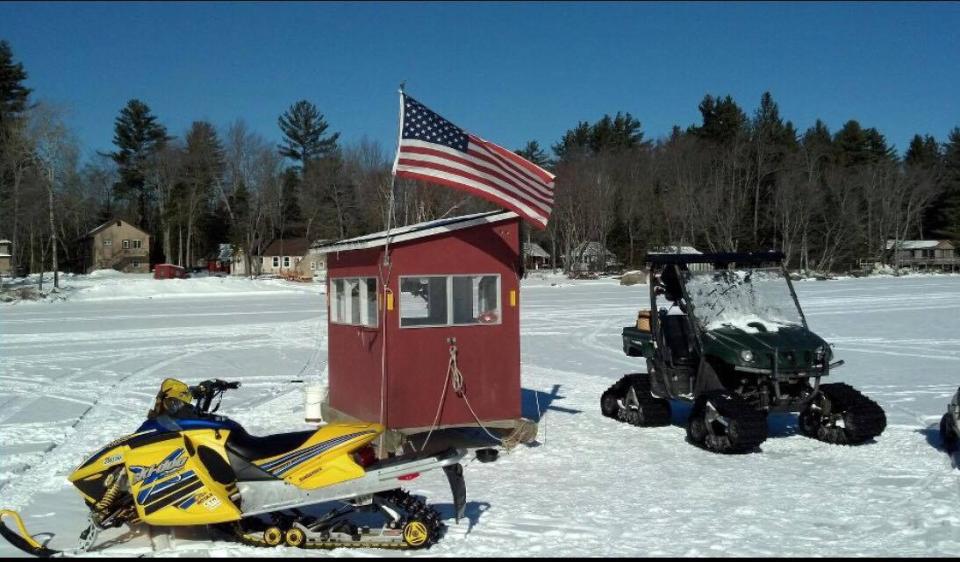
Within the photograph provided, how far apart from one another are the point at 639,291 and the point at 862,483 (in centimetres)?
4248

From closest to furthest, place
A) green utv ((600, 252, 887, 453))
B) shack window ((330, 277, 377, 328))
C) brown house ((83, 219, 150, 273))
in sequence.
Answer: green utv ((600, 252, 887, 453)), shack window ((330, 277, 377, 328)), brown house ((83, 219, 150, 273))

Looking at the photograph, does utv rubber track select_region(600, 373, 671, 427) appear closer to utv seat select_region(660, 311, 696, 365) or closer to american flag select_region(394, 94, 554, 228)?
utv seat select_region(660, 311, 696, 365)

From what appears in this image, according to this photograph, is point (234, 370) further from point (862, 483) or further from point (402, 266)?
point (862, 483)

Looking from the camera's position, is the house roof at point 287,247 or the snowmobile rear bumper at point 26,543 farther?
the house roof at point 287,247

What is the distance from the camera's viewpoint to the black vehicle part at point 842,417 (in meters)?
9.55

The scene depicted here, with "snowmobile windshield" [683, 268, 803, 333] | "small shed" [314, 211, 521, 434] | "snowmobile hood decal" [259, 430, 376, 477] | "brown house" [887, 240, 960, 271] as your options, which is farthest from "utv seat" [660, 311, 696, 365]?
"brown house" [887, 240, 960, 271]

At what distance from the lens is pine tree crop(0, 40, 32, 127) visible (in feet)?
225

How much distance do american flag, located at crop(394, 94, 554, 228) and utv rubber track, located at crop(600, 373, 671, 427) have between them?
9.68ft

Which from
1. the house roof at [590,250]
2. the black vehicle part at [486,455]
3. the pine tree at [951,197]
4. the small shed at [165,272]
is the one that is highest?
the pine tree at [951,197]

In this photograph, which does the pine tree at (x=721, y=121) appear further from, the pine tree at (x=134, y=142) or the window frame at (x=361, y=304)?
the window frame at (x=361, y=304)

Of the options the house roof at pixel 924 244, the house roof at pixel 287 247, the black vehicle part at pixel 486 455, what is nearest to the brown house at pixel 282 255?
the house roof at pixel 287 247

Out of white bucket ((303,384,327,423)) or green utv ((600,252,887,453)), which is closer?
green utv ((600,252,887,453))

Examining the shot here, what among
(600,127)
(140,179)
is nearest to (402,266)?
(140,179)

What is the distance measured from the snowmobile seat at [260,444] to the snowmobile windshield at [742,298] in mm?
5615
